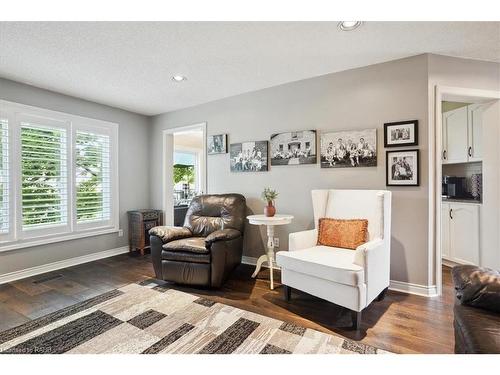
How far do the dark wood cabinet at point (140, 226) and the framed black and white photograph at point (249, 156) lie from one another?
66.0 inches

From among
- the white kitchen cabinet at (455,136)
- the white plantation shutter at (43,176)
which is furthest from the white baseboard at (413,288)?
the white plantation shutter at (43,176)

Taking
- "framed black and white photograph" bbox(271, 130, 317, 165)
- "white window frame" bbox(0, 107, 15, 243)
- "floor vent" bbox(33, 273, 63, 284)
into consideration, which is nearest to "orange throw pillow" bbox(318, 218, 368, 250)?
"framed black and white photograph" bbox(271, 130, 317, 165)

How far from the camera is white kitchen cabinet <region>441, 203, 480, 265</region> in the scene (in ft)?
10.3

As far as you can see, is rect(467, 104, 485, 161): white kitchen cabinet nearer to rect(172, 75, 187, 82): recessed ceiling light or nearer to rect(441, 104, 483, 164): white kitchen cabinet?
rect(441, 104, 483, 164): white kitchen cabinet

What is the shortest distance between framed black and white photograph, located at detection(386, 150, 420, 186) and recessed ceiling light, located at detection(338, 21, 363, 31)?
127 centimetres

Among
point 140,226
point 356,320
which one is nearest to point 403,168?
point 356,320

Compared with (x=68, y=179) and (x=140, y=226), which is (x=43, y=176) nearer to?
(x=68, y=179)

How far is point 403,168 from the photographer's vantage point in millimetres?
2625

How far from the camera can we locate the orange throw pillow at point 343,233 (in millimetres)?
2479

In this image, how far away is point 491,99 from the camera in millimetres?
2707
